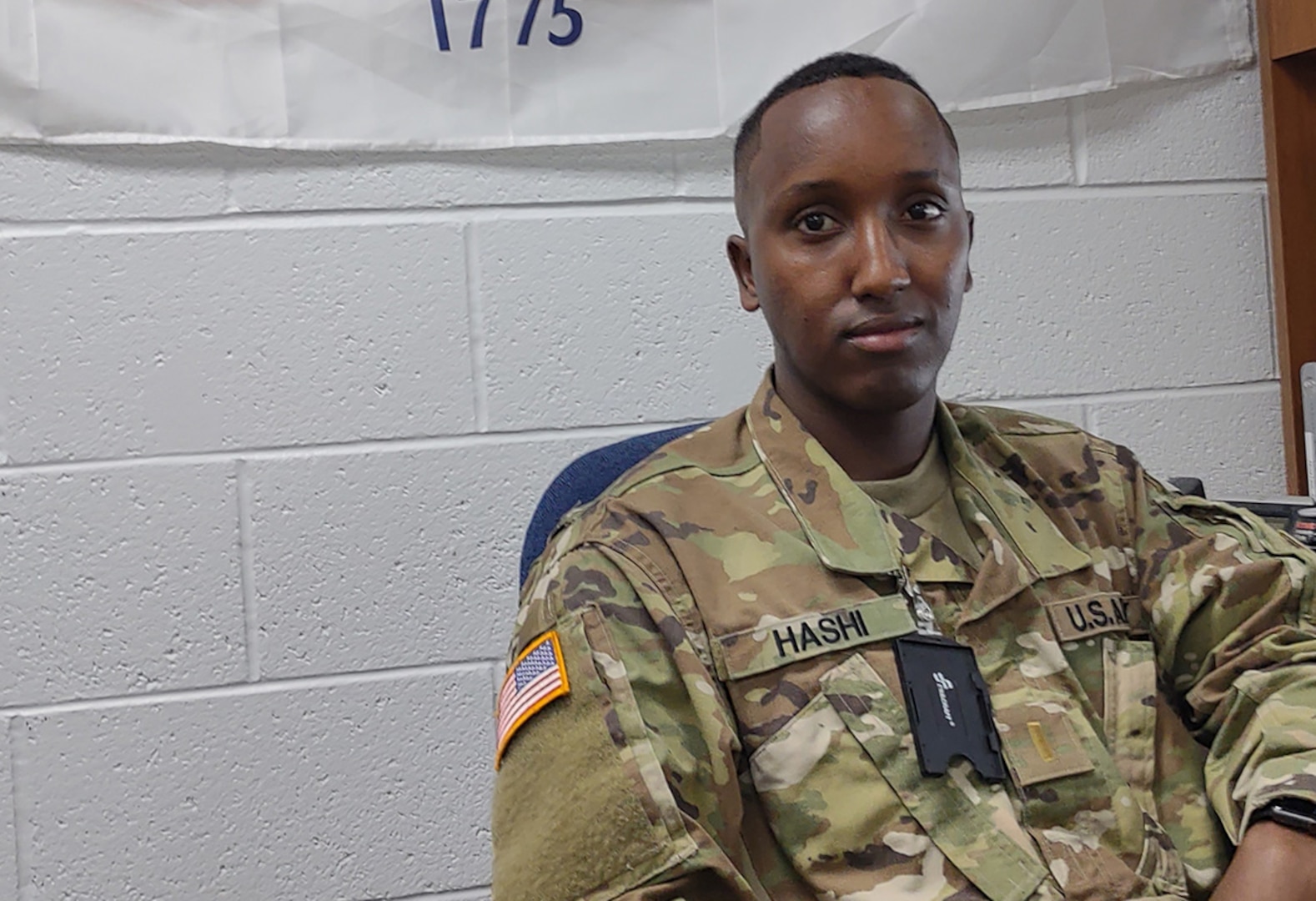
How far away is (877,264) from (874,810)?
1.23 feet

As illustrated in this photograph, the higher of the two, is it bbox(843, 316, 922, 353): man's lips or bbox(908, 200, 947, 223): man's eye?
bbox(908, 200, 947, 223): man's eye

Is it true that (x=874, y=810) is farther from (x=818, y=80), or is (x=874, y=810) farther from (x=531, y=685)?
(x=818, y=80)

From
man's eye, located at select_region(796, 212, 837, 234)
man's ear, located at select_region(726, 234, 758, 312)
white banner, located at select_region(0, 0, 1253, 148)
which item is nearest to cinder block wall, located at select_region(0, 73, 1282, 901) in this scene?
white banner, located at select_region(0, 0, 1253, 148)

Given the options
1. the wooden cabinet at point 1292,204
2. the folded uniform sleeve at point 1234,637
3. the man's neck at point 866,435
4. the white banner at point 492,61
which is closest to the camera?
the folded uniform sleeve at point 1234,637

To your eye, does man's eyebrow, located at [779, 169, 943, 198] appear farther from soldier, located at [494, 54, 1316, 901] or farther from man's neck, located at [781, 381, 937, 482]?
man's neck, located at [781, 381, 937, 482]

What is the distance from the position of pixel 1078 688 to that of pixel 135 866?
1.02 metres

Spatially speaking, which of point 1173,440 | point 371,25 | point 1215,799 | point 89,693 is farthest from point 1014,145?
point 89,693

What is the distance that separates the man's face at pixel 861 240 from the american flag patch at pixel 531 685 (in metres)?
0.29

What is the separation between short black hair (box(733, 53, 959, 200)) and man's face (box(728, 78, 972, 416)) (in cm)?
1

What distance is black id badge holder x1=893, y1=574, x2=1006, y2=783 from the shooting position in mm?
829

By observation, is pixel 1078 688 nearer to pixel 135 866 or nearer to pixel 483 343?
pixel 483 343

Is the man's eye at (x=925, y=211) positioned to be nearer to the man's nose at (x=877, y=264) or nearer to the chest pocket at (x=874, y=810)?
the man's nose at (x=877, y=264)

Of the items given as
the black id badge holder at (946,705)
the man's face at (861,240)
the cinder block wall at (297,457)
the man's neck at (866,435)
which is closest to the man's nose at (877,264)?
the man's face at (861,240)

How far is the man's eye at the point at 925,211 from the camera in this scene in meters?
0.93
